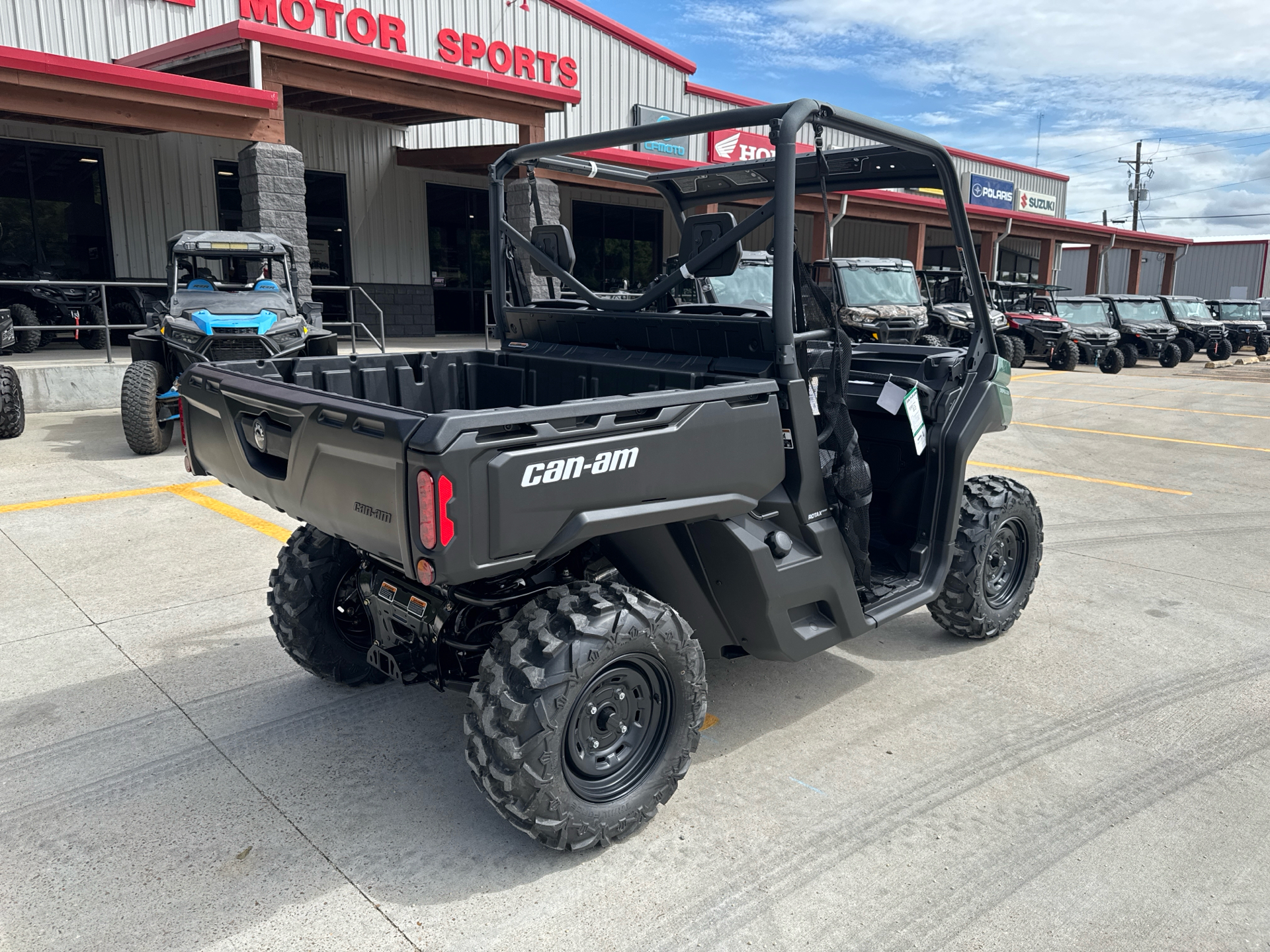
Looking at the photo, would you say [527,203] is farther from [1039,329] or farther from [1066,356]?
[1066,356]

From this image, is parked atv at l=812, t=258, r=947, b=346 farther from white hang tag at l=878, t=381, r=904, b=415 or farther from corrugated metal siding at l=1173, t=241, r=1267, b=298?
corrugated metal siding at l=1173, t=241, r=1267, b=298

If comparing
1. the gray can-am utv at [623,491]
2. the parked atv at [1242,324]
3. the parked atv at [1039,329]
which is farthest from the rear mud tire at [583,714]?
the parked atv at [1242,324]

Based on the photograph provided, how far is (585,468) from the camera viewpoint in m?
2.52

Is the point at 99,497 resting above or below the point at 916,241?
below

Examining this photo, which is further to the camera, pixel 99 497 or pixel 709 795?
pixel 99 497

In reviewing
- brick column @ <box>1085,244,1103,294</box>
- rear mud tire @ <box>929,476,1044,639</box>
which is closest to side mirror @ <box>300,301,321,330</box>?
rear mud tire @ <box>929,476,1044,639</box>

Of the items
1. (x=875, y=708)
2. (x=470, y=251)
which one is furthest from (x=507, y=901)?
(x=470, y=251)

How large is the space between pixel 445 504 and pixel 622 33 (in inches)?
861

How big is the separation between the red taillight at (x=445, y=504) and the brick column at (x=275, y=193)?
1097cm

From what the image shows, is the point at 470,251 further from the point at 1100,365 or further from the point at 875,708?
the point at 875,708

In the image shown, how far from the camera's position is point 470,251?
21359mm

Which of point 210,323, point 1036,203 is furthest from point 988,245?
point 210,323

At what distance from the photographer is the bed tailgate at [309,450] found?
2422mm

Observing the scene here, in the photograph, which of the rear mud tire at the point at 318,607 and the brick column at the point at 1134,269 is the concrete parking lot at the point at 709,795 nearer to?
the rear mud tire at the point at 318,607
